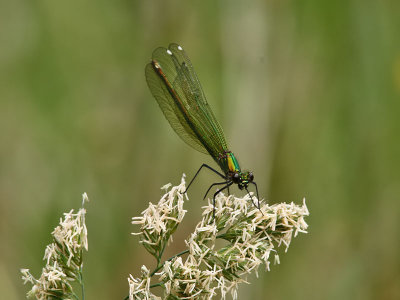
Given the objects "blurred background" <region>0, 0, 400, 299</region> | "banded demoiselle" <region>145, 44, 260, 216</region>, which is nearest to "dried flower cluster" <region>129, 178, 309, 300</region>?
"banded demoiselle" <region>145, 44, 260, 216</region>

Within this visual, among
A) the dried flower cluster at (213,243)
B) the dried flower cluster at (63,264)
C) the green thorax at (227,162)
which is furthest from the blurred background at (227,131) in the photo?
the dried flower cluster at (63,264)

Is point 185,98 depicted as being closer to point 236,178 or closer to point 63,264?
point 236,178

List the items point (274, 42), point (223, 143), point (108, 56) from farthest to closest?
point (108, 56) → point (274, 42) → point (223, 143)

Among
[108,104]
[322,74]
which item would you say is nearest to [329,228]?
[322,74]

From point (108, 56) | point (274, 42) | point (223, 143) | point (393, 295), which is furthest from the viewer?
point (108, 56)

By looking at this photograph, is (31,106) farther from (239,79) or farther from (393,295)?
(393,295)

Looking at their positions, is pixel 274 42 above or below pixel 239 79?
above

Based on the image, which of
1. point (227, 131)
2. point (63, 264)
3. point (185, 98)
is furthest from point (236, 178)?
point (227, 131)
